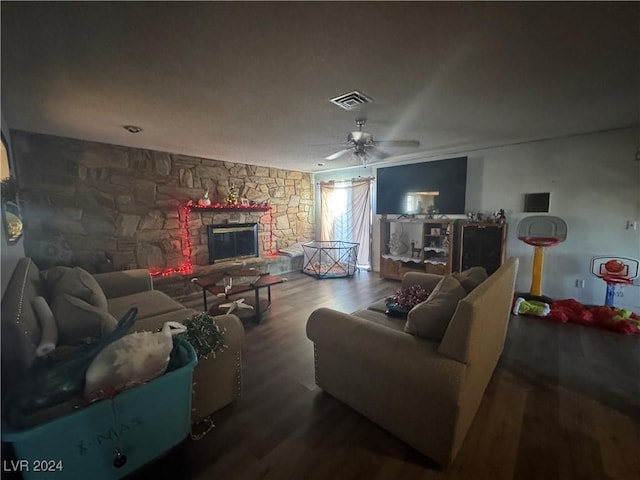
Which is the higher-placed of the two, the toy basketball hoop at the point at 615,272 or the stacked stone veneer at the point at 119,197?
the stacked stone veneer at the point at 119,197

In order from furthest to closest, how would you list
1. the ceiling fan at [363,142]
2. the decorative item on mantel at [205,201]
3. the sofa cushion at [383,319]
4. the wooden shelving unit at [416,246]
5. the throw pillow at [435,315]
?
1. the decorative item on mantel at [205,201]
2. the wooden shelving unit at [416,246]
3. the ceiling fan at [363,142]
4. the sofa cushion at [383,319]
5. the throw pillow at [435,315]

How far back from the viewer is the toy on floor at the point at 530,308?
3248 mm

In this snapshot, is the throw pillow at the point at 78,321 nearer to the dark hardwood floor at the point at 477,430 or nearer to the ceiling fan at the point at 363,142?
the dark hardwood floor at the point at 477,430

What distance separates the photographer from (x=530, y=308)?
3322mm

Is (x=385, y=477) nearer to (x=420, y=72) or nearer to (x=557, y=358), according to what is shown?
(x=557, y=358)

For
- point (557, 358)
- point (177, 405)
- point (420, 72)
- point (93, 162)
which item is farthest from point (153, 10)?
point (557, 358)

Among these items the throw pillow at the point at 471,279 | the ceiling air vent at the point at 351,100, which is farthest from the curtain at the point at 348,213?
the throw pillow at the point at 471,279

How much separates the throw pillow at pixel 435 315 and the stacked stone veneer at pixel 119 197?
4032mm

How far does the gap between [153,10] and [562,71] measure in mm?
2428

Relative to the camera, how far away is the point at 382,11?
4.04ft

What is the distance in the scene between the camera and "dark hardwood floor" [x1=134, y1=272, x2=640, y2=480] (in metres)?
1.41

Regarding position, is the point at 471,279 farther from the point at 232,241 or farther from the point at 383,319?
the point at 232,241

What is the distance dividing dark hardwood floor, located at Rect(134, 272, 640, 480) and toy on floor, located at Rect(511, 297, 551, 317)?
662mm

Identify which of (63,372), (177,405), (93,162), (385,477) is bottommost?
(385,477)
